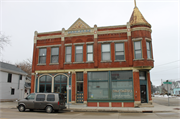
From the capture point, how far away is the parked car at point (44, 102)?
1505cm

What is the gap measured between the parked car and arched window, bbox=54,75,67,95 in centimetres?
529

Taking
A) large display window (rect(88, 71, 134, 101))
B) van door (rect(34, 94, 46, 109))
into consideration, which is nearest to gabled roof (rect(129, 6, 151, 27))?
large display window (rect(88, 71, 134, 101))

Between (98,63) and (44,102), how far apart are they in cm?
830

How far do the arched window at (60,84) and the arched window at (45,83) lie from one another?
898mm

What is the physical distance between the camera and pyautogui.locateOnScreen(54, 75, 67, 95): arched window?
20969 millimetres

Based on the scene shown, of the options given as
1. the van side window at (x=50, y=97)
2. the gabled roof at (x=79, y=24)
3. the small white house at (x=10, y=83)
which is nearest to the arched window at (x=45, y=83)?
the van side window at (x=50, y=97)

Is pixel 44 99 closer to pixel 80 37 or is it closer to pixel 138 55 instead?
pixel 80 37

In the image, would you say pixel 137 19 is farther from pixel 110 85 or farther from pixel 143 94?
pixel 143 94

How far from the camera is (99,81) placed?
20.1 m

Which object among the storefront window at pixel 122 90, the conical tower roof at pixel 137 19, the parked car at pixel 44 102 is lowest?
the parked car at pixel 44 102

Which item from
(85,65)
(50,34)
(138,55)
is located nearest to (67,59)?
(85,65)

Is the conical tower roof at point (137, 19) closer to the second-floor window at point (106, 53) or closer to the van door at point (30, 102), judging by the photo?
the second-floor window at point (106, 53)

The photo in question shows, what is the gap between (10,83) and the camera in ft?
101

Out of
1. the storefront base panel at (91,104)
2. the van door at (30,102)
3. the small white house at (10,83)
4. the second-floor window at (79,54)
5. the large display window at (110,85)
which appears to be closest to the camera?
the van door at (30,102)
